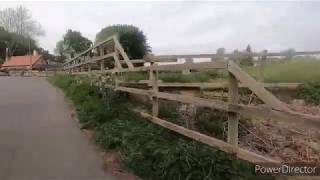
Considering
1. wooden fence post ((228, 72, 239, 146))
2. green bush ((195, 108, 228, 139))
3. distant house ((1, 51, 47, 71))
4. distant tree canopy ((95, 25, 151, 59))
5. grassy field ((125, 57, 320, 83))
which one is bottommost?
green bush ((195, 108, 228, 139))

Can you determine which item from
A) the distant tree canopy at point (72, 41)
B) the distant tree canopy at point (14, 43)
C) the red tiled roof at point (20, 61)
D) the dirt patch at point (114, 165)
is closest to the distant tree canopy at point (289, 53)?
the dirt patch at point (114, 165)

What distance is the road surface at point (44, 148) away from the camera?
6422 mm

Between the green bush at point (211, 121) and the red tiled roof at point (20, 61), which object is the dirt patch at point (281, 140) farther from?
the red tiled roof at point (20, 61)

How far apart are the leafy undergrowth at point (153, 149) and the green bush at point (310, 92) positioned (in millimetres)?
4306

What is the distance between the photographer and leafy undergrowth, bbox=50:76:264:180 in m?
5.33

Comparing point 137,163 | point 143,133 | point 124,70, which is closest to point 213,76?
point 124,70

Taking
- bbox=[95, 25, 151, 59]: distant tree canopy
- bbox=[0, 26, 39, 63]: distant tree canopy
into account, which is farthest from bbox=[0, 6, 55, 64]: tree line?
bbox=[95, 25, 151, 59]: distant tree canopy

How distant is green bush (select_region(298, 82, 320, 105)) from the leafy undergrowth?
14.1 ft

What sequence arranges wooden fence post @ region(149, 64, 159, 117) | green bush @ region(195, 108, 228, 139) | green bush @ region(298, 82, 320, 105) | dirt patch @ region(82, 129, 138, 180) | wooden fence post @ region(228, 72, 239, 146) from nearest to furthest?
wooden fence post @ region(228, 72, 239, 146)
dirt patch @ region(82, 129, 138, 180)
green bush @ region(195, 108, 228, 139)
wooden fence post @ region(149, 64, 159, 117)
green bush @ region(298, 82, 320, 105)

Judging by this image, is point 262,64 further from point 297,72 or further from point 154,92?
point 154,92

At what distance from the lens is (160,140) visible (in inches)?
Result: 268

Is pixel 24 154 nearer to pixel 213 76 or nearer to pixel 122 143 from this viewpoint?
pixel 122 143

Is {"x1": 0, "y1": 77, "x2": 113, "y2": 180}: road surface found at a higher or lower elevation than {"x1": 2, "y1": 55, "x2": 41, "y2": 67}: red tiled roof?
lower

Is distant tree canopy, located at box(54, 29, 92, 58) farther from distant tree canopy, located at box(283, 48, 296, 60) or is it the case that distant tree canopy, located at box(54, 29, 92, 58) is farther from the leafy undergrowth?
the leafy undergrowth
